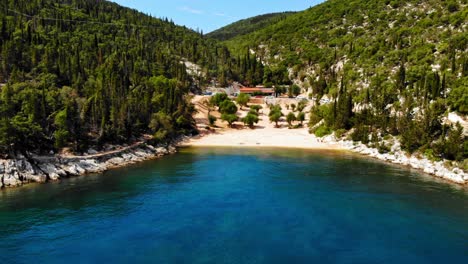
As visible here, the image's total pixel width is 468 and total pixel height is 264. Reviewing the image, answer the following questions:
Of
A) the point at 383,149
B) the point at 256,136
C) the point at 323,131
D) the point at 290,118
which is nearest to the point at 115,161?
the point at 256,136

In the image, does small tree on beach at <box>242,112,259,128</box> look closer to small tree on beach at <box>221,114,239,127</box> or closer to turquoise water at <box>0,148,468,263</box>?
small tree on beach at <box>221,114,239,127</box>

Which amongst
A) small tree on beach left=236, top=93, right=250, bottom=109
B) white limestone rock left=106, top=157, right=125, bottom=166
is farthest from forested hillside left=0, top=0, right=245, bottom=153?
small tree on beach left=236, top=93, right=250, bottom=109

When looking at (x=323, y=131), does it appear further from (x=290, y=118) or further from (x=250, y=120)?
(x=250, y=120)

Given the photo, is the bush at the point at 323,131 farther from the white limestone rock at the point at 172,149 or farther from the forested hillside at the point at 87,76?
the white limestone rock at the point at 172,149

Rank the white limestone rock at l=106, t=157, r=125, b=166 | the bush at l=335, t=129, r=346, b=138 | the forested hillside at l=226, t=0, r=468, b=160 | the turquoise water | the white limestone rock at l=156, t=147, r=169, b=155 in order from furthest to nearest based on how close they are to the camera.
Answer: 1. the bush at l=335, t=129, r=346, b=138
2. the white limestone rock at l=156, t=147, r=169, b=155
3. the forested hillside at l=226, t=0, r=468, b=160
4. the white limestone rock at l=106, t=157, r=125, b=166
5. the turquoise water

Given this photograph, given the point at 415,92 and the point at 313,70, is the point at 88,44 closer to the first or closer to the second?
the point at 313,70
